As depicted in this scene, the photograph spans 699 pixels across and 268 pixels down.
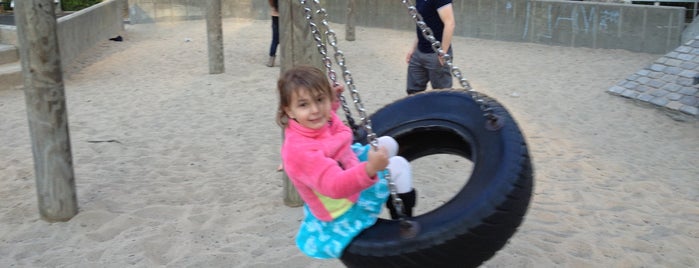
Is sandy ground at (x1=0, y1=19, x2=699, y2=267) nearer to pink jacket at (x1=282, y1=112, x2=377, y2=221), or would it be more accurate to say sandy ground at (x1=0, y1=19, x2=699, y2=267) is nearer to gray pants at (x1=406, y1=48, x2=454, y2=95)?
gray pants at (x1=406, y1=48, x2=454, y2=95)

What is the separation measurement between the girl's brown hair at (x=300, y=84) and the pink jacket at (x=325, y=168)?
0.07 metres

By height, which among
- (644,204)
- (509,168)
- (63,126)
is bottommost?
(644,204)

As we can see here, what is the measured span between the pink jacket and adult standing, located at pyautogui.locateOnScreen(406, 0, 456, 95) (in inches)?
86.3

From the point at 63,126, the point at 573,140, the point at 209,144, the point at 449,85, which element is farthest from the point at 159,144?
the point at 573,140

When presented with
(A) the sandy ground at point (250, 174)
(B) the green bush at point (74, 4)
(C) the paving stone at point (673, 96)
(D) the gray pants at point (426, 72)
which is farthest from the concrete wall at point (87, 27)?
(C) the paving stone at point (673, 96)

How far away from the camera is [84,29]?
10375 millimetres

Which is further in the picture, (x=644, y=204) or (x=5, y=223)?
(x=644, y=204)

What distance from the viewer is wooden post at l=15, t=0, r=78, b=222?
371cm

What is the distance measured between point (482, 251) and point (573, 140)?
4.07m

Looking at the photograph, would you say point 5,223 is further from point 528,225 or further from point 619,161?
point 619,161

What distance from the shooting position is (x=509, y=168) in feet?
6.45

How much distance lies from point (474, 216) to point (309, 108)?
59cm

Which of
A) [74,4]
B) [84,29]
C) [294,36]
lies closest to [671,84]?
[294,36]

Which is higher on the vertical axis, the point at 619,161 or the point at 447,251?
the point at 447,251
